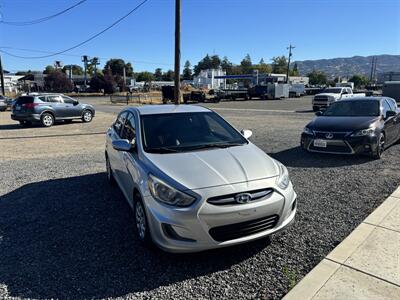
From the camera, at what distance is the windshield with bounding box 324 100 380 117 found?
8.31 metres

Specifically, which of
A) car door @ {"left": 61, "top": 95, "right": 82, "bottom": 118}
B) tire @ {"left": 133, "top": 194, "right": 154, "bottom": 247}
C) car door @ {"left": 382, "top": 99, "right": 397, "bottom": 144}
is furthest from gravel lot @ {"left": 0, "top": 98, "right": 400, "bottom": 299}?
car door @ {"left": 61, "top": 95, "right": 82, "bottom": 118}

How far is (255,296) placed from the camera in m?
2.84

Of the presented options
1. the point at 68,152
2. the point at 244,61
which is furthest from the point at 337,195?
the point at 244,61

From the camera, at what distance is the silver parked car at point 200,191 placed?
3.06m

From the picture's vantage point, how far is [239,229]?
3.16 metres

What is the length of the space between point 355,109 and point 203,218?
7.10m

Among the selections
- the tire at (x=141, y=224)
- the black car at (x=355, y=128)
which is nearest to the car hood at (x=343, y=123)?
the black car at (x=355, y=128)

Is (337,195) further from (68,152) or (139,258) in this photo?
(68,152)

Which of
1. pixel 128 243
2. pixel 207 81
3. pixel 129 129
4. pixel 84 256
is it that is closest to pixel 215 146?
pixel 129 129

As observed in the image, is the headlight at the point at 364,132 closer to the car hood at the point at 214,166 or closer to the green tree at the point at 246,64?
the car hood at the point at 214,166

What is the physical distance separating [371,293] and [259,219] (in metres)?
1.13

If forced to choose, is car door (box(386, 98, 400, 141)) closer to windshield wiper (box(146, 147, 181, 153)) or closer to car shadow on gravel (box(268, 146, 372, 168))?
car shadow on gravel (box(268, 146, 372, 168))

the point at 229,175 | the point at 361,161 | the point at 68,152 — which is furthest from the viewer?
the point at 68,152

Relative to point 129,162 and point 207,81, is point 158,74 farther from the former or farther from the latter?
point 129,162
